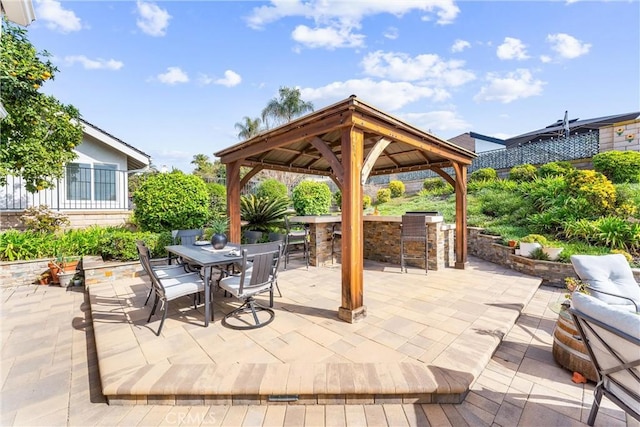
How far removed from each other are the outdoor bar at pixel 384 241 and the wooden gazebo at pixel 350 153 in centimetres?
36

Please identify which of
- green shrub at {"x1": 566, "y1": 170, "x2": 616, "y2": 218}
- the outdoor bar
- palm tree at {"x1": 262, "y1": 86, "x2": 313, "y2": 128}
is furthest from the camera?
palm tree at {"x1": 262, "y1": 86, "x2": 313, "y2": 128}

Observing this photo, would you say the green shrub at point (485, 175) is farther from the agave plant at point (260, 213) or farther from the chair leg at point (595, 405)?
the chair leg at point (595, 405)

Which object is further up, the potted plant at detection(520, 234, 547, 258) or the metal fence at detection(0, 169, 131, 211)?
the metal fence at detection(0, 169, 131, 211)

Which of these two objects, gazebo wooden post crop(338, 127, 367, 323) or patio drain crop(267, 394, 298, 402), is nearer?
patio drain crop(267, 394, 298, 402)

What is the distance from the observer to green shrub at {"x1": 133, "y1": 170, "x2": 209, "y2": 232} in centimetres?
647

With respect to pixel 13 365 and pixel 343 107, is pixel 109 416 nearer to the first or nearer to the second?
pixel 13 365

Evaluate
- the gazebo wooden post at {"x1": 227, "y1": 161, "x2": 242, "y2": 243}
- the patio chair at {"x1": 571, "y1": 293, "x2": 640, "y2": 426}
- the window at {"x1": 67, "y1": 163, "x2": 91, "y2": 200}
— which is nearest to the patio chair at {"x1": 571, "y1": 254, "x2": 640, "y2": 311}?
the patio chair at {"x1": 571, "y1": 293, "x2": 640, "y2": 426}

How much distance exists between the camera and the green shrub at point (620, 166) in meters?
8.07

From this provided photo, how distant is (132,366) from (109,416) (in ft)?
1.52

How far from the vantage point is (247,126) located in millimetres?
25734

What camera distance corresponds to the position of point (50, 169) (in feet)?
19.7

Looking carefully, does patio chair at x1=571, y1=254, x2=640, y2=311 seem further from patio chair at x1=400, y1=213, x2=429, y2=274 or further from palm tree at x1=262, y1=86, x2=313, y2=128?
palm tree at x1=262, y1=86, x2=313, y2=128

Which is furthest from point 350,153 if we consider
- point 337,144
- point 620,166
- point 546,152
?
point 546,152

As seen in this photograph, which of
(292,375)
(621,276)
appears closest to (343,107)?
(292,375)
